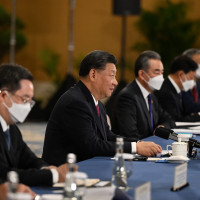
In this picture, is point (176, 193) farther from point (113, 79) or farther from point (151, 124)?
point (151, 124)

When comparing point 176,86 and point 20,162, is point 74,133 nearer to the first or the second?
point 20,162

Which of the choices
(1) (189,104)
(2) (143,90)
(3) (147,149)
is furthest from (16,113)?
(1) (189,104)

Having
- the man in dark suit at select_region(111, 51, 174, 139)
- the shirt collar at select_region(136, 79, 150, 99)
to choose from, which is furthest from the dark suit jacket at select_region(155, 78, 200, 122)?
the shirt collar at select_region(136, 79, 150, 99)

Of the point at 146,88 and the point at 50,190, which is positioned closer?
the point at 50,190

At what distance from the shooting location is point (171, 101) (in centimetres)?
670

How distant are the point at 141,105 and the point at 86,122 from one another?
1715mm

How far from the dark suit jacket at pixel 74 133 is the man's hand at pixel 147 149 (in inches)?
3.6

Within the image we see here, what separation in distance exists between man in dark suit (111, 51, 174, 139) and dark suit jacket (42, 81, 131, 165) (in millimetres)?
1306

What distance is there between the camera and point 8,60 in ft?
45.9

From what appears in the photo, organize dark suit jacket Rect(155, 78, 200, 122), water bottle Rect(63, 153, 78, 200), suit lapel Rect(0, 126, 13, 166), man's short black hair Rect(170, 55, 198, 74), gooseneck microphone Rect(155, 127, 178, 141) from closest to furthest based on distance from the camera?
water bottle Rect(63, 153, 78, 200)
suit lapel Rect(0, 126, 13, 166)
gooseneck microphone Rect(155, 127, 178, 141)
dark suit jacket Rect(155, 78, 200, 122)
man's short black hair Rect(170, 55, 198, 74)

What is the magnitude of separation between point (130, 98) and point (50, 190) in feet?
9.51

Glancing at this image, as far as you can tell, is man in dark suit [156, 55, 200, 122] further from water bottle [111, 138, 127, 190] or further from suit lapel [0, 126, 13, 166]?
water bottle [111, 138, 127, 190]

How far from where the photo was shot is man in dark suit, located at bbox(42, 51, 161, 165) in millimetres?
3898

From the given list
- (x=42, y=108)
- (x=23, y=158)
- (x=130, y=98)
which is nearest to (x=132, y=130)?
(x=130, y=98)
